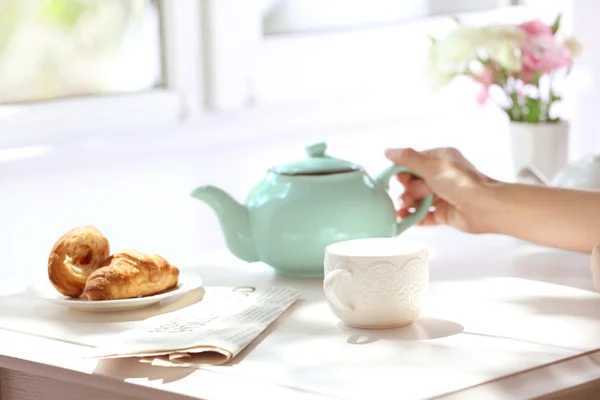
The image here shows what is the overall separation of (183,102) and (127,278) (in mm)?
1235

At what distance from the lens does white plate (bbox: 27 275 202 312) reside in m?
1.25

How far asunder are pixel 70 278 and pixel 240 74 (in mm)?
1316

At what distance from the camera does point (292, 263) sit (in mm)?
1405

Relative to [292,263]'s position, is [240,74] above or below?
above

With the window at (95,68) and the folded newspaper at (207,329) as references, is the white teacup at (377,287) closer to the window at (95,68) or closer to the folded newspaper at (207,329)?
the folded newspaper at (207,329)

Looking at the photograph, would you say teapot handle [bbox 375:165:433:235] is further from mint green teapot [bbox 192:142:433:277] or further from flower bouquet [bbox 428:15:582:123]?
flower bouquet [bbox 428:15:582:123]

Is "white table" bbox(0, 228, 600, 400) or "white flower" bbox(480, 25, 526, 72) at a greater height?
"white flower" bbox(480, 25, 526, 72)

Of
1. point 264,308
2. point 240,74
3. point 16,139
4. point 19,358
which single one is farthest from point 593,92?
point 19,358

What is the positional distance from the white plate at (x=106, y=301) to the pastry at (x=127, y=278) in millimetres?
11

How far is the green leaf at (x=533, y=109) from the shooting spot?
2191mm

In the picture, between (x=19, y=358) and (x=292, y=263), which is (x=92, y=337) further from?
(x=292, y=263)

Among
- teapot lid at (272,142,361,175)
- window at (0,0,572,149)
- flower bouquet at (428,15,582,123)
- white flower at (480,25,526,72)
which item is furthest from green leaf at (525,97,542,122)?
teapot lid at (272,142,361,175)

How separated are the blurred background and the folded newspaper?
3.10 feet

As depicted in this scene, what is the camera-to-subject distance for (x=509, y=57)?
2137mm
